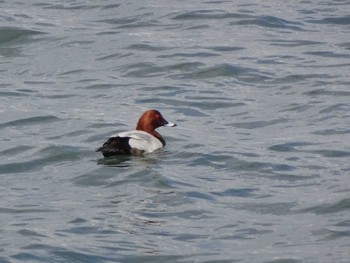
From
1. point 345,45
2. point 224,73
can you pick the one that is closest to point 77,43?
point 224,73

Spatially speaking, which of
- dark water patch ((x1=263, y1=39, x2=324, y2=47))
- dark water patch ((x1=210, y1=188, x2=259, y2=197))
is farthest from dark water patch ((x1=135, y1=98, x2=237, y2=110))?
dark water patch ((x1=210, y1=188, x2=259, y2=197))

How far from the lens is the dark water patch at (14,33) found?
20266mm

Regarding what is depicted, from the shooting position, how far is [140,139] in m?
13.7

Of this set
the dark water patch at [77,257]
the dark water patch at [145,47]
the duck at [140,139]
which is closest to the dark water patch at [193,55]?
the dark water patch at [145,47]

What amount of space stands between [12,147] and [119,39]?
6299 mm

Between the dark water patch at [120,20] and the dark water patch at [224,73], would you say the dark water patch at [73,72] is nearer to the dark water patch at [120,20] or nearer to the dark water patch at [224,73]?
the dark water patch at [224,73]

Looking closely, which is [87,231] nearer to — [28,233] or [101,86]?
[28,233]

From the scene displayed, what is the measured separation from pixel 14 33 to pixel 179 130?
249 inches

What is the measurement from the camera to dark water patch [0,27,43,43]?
2027 cm

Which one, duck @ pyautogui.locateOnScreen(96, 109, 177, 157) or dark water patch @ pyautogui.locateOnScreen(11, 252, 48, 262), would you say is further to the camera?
duck @ pyautogui.locateOnScreen(96, 109, 177, 157)

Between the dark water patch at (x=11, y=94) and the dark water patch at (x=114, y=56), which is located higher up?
the dark water patch at (x=114, y=56)

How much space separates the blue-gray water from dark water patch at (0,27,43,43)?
0.13ft

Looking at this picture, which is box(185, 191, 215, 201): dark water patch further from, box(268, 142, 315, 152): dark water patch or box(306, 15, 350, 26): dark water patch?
box(306, 15, 350, 26): dark water patch

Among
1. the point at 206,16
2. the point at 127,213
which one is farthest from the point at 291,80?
the point at 127,213
